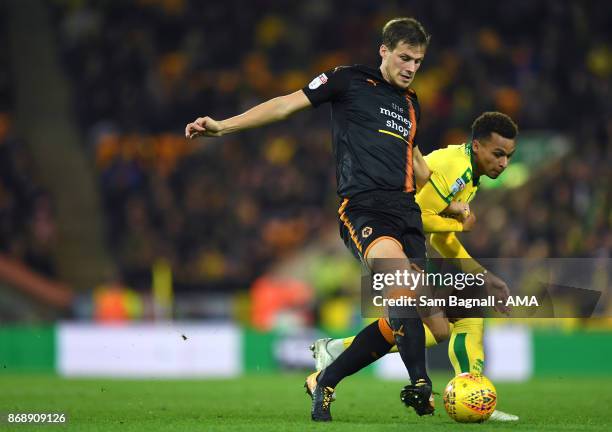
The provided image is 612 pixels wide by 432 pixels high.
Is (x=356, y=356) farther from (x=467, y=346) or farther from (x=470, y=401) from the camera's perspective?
(x=467, y=346)

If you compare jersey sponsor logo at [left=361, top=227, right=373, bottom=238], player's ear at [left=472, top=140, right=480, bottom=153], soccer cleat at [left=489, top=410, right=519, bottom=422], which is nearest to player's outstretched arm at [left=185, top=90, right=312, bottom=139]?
jersey sponsor logo at [left=361, top=227, right=373, bottom=238]

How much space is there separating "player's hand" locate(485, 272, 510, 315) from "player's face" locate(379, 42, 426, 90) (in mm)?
1302

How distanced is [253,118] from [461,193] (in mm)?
1507

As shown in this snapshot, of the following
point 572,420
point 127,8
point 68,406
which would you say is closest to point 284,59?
point 127,8

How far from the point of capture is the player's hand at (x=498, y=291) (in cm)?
672

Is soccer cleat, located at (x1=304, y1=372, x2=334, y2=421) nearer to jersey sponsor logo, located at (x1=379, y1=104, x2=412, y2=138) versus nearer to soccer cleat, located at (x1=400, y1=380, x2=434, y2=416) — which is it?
soccer cleat, located at (x1=400, y1=380, x2=434, y2=416)

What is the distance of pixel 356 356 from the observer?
6230 millimetres

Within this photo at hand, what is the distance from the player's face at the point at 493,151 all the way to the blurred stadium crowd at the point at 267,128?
7056mm

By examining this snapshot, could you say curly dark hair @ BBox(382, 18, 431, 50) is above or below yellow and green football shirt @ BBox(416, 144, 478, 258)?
above

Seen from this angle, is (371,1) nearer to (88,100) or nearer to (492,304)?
(88,100)

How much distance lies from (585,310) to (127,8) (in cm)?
1020

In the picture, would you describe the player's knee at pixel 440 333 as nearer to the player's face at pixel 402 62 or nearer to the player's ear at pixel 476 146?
the player's ear at pixel 476 146

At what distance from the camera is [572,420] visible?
261 inches

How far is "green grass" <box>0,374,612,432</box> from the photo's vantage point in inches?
238
